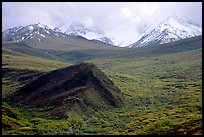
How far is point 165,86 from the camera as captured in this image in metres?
139

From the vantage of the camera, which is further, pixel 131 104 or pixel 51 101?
pixel 131 104

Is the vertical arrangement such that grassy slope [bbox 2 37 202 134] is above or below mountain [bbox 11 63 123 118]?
below

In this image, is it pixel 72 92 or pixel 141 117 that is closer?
pixel 141 117

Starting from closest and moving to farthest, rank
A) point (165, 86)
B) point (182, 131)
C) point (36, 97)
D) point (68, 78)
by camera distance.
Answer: point (182, 131)
point (36, 97)
point (68, 78)
point (165, 86)

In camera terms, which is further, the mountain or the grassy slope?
the mountain

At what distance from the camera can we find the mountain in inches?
3529

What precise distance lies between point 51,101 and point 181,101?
3336 cm

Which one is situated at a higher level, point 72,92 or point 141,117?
point 72,92

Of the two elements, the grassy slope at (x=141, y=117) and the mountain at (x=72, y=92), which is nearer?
the grassy slope at (x=141, y=117)

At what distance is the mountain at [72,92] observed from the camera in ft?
294

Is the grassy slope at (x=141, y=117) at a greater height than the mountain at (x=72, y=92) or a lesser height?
lesser

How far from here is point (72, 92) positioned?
9756 centimetres

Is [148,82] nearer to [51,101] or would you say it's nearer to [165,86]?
[165,86]

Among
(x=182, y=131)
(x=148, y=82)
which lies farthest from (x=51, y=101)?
(x=148, y=82)
